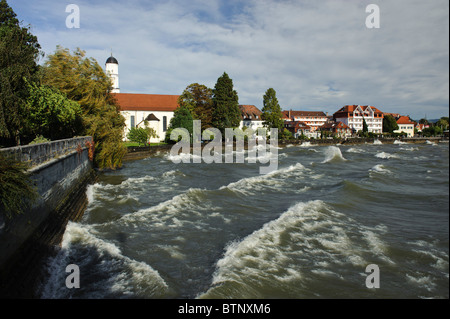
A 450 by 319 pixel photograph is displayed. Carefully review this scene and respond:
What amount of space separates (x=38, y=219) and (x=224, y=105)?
54125mm

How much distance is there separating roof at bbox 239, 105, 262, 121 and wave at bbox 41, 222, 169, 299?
79.4 meters

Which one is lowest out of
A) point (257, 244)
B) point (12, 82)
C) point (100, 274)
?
point (100, 274)

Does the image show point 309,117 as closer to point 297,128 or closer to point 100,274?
point 297,128

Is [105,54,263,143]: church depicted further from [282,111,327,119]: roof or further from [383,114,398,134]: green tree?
[383,114,398,134]: green tree

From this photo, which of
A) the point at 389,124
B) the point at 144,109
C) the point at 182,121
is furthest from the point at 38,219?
the point at 389,124

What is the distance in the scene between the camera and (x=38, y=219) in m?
9.02

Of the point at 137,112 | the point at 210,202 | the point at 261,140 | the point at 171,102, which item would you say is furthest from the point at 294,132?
the point at 210,202

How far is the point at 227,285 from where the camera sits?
7.71m

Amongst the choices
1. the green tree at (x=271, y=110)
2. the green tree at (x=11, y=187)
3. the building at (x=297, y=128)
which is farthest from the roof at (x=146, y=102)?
the green tree at (x=11, y=187)

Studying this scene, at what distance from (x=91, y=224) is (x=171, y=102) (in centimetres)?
5923

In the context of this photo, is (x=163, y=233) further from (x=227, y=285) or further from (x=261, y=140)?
(x=261, y=140)

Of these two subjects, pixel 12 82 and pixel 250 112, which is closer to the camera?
pixel 12 82

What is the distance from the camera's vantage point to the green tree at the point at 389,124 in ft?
380

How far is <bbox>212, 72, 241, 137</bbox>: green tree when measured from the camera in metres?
61.0
